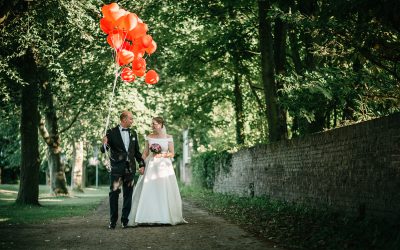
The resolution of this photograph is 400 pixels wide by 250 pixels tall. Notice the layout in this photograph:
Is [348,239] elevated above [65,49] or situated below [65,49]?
below

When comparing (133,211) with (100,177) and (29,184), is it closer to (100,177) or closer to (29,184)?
(29,184)

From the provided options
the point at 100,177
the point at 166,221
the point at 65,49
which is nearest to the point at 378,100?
the point at 166,221

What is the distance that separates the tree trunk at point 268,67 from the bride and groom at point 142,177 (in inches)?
208

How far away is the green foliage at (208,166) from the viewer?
2334 centimetres

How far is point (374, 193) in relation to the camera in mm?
8109

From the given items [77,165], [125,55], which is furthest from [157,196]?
[77,165]

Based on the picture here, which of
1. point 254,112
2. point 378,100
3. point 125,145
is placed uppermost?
point 254,112

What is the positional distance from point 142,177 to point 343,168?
4437 mm

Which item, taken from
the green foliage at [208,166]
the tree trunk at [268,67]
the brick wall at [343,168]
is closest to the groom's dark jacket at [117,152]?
the brick wall at [343,168]

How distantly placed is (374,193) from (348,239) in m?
1.18

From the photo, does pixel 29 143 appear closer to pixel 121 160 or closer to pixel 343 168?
pixel 121 160

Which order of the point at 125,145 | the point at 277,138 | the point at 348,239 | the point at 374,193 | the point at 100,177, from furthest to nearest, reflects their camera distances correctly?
the point at 100,177 < the point at 277,138 < the point at 125,145 < the point at 374,193 < the point at 348,239

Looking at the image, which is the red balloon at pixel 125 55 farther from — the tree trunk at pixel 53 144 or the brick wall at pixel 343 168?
the tree trunk at pixel 53 144

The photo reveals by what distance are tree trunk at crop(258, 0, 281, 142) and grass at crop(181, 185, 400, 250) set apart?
12.9ft
